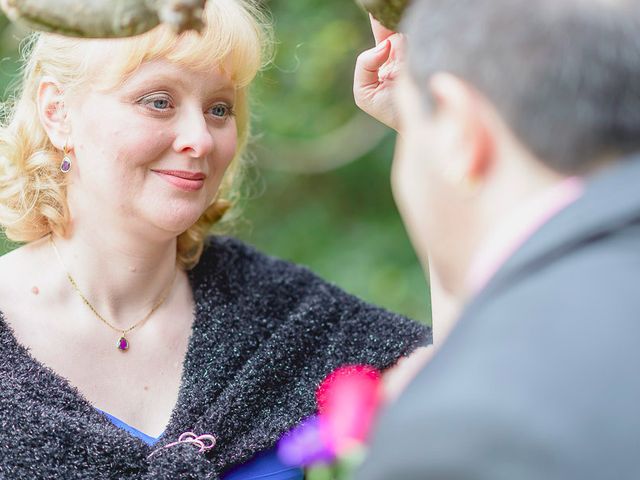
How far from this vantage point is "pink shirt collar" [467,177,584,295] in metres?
1.03

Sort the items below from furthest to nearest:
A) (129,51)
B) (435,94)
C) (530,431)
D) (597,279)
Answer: (129,51) → (435,94) → (597,279) → (530,431)

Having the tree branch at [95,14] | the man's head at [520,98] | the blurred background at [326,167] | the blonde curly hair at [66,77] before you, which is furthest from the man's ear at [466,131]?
the blurred background at [326,167]

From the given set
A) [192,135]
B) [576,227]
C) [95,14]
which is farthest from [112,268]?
[576,227]

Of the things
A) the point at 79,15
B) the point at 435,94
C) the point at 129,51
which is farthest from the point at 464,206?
the point at 129,51

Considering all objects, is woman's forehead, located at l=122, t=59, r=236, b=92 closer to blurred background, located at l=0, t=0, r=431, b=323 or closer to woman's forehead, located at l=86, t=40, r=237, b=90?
woman's forehead, located at l=86, t=40, r=237, b=90

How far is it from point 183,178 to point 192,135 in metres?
0.11

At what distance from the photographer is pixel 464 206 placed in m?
1.12

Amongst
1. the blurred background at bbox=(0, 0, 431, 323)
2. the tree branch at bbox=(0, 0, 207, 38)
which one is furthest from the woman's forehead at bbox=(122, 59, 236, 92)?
the blurred background at bbox=(0, 0, 431, 323)

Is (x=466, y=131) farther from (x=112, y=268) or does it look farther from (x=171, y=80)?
(x=112, y=268)

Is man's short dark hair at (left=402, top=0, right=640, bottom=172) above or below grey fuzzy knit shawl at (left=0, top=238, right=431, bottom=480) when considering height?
above

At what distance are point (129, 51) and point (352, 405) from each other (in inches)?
55.1

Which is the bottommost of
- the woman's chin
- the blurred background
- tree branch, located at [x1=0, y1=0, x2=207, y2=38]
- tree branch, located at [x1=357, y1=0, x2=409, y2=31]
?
the blurred background

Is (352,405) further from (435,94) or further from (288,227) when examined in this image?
(288,227)

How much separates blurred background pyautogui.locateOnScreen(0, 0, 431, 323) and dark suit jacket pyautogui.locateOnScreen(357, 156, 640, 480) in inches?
141
